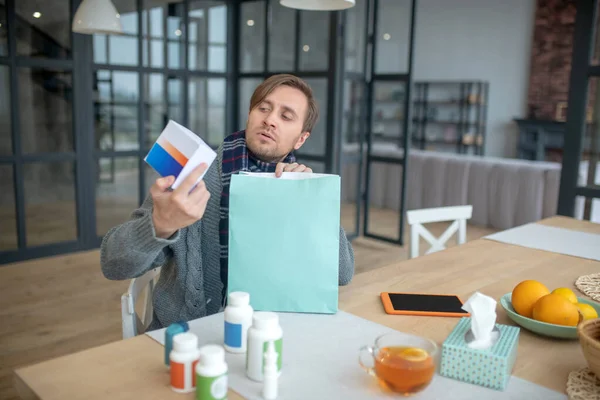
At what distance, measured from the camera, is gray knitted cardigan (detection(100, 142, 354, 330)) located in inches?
50.0

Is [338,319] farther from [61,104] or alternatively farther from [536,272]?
[61,104]

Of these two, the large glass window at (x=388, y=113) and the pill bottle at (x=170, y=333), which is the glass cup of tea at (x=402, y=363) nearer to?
the pill bottle at (x=170, y=333)

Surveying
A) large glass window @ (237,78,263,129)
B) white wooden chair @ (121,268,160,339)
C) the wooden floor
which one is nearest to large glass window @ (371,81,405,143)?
large glass window @ (237,78,263,129)

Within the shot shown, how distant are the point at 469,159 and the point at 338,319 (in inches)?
192

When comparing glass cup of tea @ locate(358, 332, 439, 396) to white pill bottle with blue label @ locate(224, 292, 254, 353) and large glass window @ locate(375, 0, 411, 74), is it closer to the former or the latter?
white pill bottle with blue label @ locate(224, 292, 254, 353)

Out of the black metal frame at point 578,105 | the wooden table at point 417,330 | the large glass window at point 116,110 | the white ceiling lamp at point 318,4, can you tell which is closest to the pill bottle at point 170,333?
the wooden table at point 417,330

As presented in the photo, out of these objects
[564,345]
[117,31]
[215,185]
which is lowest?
[564,345]

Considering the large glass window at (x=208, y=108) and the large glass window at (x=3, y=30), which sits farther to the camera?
the large glass window at (x=208, y=108)

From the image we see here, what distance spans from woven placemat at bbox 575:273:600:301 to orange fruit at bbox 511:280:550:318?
0.94 feet

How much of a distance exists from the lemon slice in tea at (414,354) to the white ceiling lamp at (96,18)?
3.04 m

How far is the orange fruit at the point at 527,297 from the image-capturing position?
4.03 ft

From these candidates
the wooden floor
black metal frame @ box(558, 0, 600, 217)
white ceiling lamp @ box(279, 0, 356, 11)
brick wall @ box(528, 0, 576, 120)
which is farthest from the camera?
brick wall @ box(528, 0, 576, 120)

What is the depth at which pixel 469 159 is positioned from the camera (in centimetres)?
577

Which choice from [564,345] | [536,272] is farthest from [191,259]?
[536,272]
